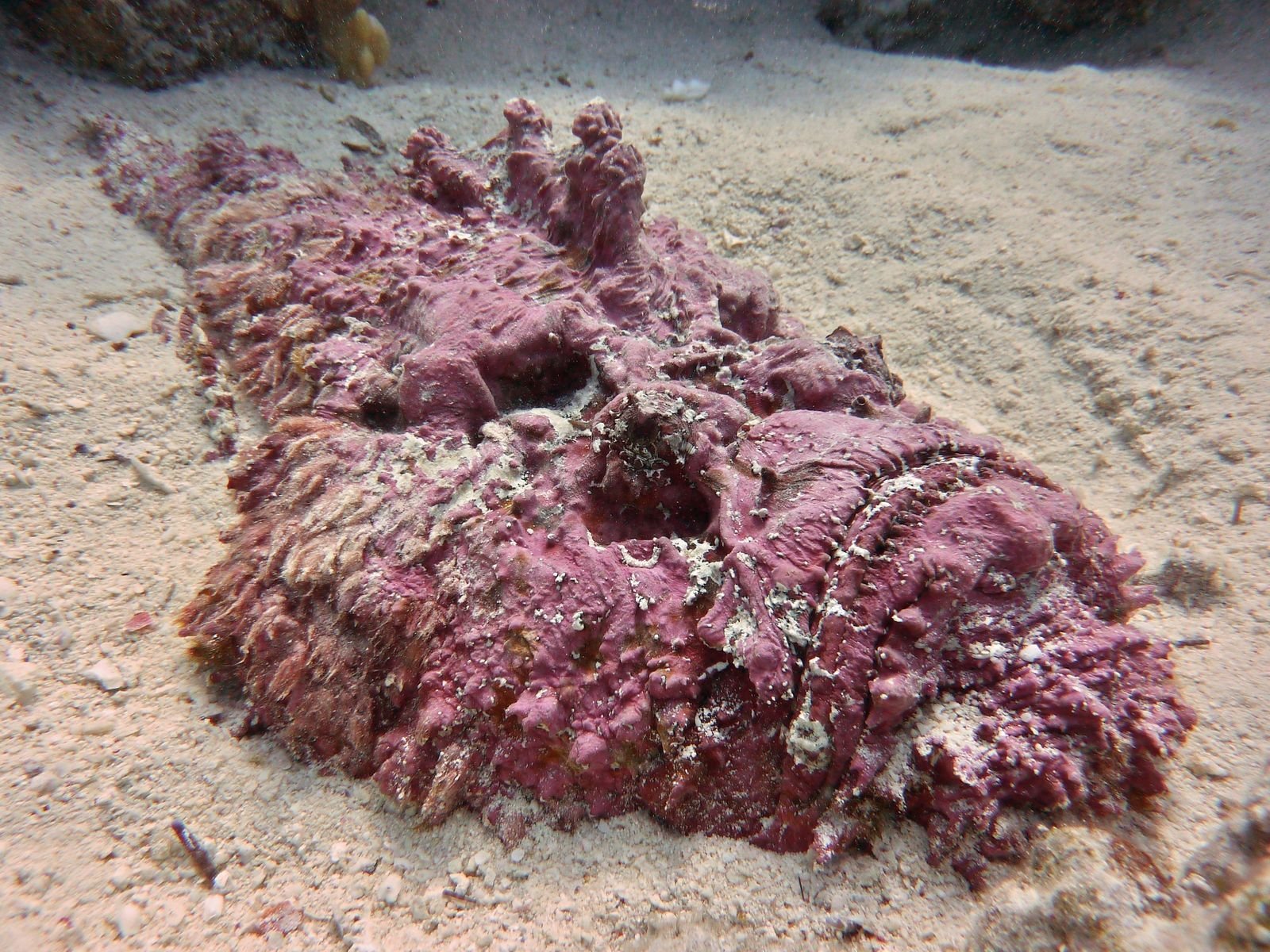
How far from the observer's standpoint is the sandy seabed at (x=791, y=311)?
1.60 meters

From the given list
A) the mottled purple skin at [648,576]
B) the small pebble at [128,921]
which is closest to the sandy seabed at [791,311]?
the small pebble at [128,921]

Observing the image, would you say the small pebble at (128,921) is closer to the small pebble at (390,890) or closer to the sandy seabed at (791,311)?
the sandy seabed at (791,311)

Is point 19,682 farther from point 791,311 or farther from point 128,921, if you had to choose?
point 791,311

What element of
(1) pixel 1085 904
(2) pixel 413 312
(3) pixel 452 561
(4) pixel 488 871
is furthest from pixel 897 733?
(2) pixel 413 312

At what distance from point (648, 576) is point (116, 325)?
3098 millimetres

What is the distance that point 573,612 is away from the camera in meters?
1.76

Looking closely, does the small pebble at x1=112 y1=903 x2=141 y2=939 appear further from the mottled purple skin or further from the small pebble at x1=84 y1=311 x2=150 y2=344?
the small pebble at x1=84 y1=311 x2=150 y2=344

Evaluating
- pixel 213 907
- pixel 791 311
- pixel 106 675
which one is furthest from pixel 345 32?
pixel 213 907

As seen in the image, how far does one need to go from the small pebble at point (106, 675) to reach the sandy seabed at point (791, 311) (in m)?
0.03

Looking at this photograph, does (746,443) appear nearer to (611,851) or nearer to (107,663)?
(611,851)

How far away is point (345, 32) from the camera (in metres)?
5.04

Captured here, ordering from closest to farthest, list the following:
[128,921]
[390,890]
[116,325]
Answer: [128,921] < [390,890] < [116,325]

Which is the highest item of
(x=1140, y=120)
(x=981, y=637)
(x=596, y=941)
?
(x=1140, y=120)

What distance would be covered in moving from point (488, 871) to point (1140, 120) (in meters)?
6.04
